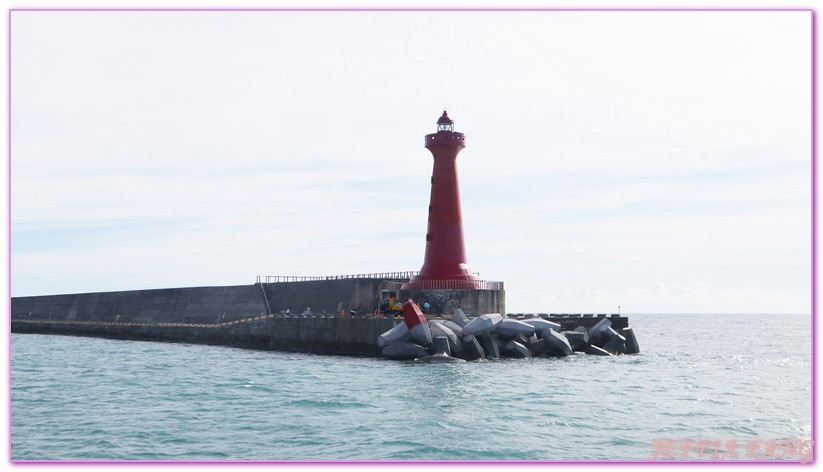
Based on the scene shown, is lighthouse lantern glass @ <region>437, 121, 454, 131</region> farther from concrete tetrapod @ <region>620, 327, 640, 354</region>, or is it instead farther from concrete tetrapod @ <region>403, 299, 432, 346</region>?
concrete tetrapod @ <region>620, 327, 640, 354</region>

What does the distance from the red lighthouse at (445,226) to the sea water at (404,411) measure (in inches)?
232

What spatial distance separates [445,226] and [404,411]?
16.9m

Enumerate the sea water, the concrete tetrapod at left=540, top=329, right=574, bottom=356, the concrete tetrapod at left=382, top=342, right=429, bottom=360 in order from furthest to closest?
the concrete tetrapod at left=540, top=329, right=574, bottom=356
the concrete tetrapod at left=382, top=342, right=429, bottom=360
the sea water

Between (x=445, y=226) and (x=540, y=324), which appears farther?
(x=445, y=226)

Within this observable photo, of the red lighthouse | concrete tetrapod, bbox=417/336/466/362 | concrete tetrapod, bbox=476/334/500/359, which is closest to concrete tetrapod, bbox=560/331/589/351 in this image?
concrete tetrapod, bbox=476/334/500/359

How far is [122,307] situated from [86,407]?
120 ft

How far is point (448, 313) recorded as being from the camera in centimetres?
3488

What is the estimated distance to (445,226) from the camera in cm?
3556

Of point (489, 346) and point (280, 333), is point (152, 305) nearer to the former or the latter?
point (280, 333)

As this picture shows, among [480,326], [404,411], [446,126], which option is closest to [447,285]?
[480,326]

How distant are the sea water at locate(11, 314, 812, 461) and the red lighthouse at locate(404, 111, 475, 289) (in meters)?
5.89

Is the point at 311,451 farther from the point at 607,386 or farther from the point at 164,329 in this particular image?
the point at 164,329

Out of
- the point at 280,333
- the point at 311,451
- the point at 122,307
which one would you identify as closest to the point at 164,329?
the point at 122,307

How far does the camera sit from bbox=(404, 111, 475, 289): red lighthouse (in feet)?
117
